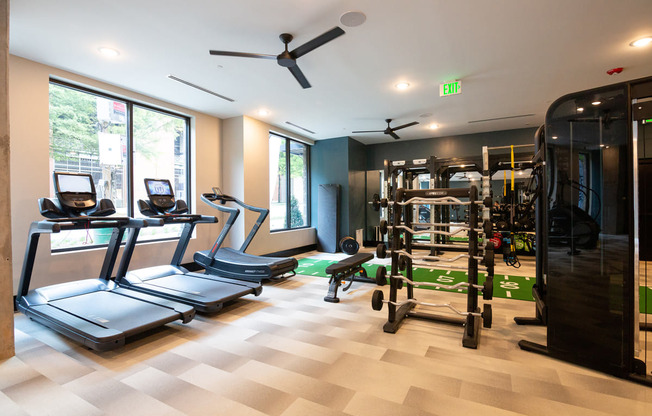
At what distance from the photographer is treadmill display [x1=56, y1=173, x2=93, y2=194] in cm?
334

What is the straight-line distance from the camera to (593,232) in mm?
2148

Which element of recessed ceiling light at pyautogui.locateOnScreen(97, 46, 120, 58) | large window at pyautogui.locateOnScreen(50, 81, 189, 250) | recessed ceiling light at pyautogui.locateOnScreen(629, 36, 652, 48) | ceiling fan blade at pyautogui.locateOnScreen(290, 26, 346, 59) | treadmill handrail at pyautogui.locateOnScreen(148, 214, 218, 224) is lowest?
treadmill handrail at pyautogui.locateOnScreen(148, 214, 218, 224)

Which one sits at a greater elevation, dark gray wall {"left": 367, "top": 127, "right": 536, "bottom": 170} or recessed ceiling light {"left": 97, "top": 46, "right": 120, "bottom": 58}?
recessed ceiling light {"left": 97, "top": 46, "right": 120, "bottom": 58}

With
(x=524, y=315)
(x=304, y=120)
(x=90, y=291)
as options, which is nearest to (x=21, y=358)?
(x=90, y=291)

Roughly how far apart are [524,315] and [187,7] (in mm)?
4789

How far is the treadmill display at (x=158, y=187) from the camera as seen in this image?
4.20 metres

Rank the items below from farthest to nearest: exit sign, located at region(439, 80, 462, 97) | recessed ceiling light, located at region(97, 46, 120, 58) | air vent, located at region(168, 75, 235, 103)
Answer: exit sign, located at region(439, 80, 462, 97), air vent, located at region(168, 75, 235, 103), recessed ceiling light, located at region(97, 46, 120, 58)

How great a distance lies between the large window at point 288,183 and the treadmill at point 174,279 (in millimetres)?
2879

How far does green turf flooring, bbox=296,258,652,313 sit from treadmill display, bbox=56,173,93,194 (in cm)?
348

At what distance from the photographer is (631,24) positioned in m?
3.07

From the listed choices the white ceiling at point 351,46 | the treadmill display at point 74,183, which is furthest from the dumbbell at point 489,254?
the treadmill display at point 74,183

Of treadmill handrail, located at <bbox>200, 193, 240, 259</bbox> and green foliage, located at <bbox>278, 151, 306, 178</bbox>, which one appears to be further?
green foliage, located at <bbox>278, 151, 306, 178</bbox>

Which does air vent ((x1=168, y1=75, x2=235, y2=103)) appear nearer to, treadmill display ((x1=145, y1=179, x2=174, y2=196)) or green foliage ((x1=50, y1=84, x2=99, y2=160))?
green foliage ((x1=50, y1=84, x2=99, y2=160))

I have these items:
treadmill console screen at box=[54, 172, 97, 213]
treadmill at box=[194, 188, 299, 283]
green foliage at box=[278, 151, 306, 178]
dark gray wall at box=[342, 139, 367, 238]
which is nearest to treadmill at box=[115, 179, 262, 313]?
treadmill at box=[194, 188, 299, 283]
